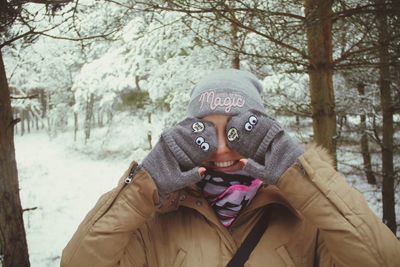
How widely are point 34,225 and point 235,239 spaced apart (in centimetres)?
988

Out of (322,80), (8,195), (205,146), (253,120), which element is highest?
(322,80)

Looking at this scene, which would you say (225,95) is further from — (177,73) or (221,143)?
(177,73)

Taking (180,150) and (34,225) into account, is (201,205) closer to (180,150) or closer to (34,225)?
(180,150)

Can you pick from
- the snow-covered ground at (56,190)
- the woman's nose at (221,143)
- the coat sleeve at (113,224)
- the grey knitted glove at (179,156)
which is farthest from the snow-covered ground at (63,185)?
the woman's nose at (221,143)

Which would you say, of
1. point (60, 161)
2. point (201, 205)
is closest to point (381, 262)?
point (201, 205)

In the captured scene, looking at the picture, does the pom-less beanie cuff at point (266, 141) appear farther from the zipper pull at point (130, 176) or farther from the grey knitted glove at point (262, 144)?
the zipper pull at point (130, 176)

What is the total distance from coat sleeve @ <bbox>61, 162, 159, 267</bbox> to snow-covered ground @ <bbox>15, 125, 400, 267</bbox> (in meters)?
2.45

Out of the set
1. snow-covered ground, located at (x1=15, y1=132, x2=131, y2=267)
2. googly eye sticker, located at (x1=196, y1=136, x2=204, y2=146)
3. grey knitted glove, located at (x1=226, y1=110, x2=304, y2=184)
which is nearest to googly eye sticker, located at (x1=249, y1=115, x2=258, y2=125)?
grey knitted glove, located at (x1=226, y1=110, x2=304, y2=184)

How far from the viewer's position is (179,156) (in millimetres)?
1395

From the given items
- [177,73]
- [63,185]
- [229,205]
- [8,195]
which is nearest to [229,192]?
[229,205]

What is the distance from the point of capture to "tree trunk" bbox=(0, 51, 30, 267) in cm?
310

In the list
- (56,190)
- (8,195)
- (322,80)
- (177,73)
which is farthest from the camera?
(56,190)

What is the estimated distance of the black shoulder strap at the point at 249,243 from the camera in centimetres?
143

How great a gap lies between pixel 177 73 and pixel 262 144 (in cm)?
813
